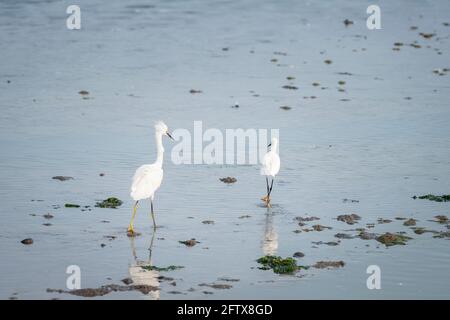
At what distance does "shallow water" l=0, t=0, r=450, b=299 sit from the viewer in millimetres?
13938

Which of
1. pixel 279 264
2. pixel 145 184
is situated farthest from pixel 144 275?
pixel 145 184

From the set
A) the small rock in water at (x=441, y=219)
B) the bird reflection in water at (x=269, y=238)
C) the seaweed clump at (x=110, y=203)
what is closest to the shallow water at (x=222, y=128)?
the bird reflection in water at (x=269, y=238)

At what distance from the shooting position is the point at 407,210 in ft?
55.2

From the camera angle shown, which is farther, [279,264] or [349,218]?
[349,218]

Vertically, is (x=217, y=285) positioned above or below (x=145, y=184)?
below

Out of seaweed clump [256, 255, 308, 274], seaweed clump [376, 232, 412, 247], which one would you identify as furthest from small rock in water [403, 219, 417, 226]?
seaweed clump [256, 255, 308, 274]

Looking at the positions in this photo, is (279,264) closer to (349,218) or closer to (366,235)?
(366,235)

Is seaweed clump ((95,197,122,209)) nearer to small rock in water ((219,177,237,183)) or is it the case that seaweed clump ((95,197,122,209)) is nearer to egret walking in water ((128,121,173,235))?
egret walking in water ((128,121,173,235))

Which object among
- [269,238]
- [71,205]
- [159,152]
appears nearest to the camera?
[269,238]

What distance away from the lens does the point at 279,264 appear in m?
13.9

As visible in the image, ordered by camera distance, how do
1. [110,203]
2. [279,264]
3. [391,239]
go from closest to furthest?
[279,264] → [391,239] → [110,203]

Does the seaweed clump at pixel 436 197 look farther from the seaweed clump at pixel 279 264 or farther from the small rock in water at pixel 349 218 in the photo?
the seaweed clump at pixel 279 264

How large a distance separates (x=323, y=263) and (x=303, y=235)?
60.4 inches

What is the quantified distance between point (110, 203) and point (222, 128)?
20.9ft
